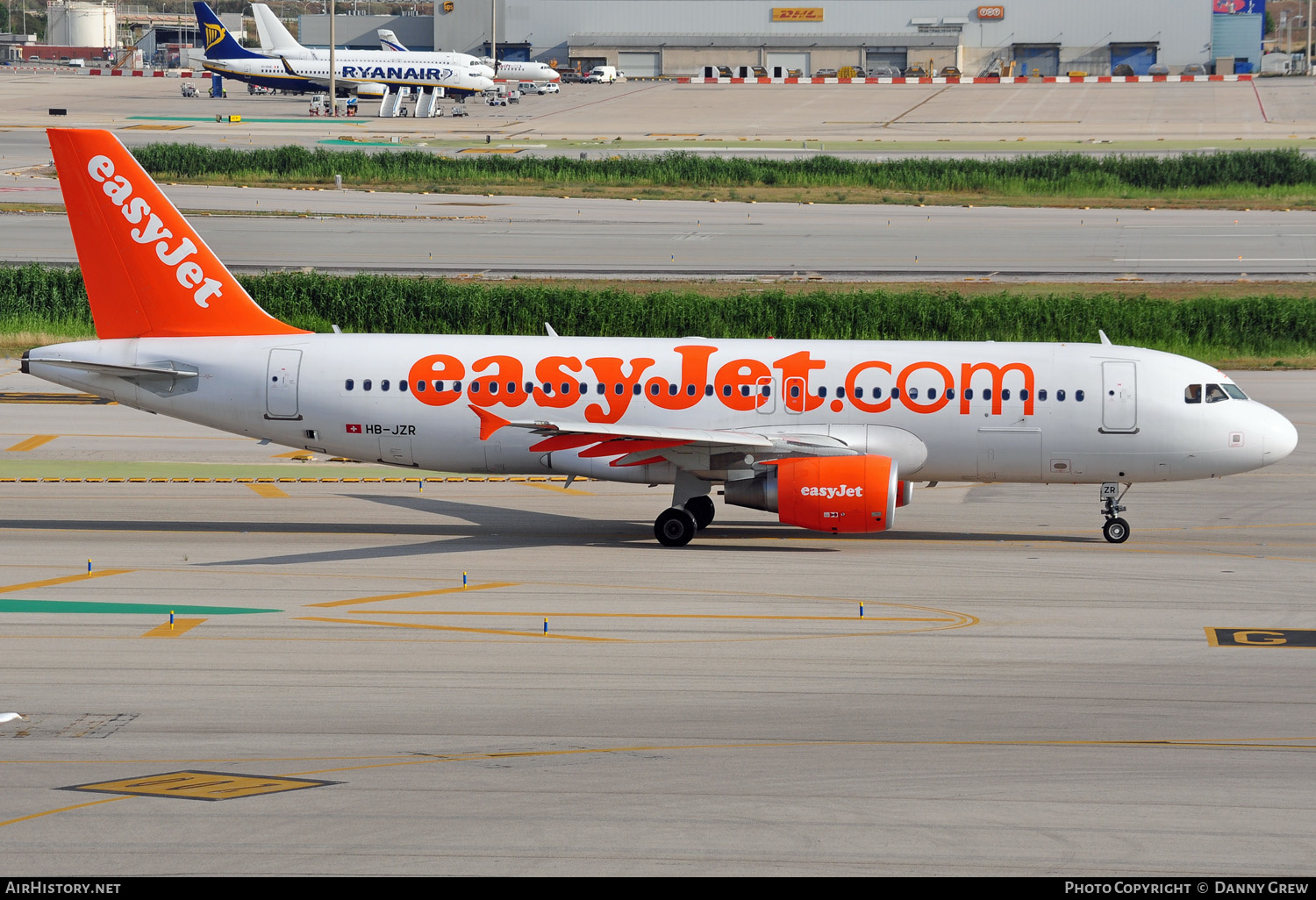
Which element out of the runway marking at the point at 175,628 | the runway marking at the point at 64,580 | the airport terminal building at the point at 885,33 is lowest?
the runway marking at the point at 175,628

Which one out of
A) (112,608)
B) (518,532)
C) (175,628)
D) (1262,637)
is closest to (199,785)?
(175,628)

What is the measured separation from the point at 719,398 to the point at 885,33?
162 meters

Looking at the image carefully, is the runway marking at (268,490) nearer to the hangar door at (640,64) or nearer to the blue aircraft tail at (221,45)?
the blue aircraft tail at (221,45)

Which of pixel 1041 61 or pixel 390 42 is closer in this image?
pixel 390 42

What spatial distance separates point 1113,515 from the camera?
30625 millimetres

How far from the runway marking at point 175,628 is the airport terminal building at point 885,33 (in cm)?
16366

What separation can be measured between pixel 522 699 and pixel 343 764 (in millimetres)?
3260

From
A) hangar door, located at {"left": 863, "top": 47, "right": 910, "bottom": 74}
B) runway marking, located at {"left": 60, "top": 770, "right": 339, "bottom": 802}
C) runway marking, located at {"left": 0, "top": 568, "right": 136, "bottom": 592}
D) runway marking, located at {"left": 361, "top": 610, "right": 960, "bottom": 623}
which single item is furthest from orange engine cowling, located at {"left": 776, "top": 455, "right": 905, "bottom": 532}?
hangar door, located at {"left": 863, "top": 47, "right": 910, "bottom": 74}

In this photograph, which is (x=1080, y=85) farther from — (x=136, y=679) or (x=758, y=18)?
(x=136, y=679)

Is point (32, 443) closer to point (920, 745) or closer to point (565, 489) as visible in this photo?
point (565, 489)

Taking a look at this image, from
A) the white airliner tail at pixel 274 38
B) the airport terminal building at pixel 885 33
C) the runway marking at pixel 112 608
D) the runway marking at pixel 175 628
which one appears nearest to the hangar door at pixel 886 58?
the airport terminal building at pixel 885 33

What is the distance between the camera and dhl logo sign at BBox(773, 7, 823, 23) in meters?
180

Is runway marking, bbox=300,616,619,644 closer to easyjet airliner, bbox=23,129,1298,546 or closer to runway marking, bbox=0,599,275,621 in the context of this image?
A: runway marking, bbox=0,599,275,621

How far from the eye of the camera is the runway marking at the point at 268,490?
3444 cm
